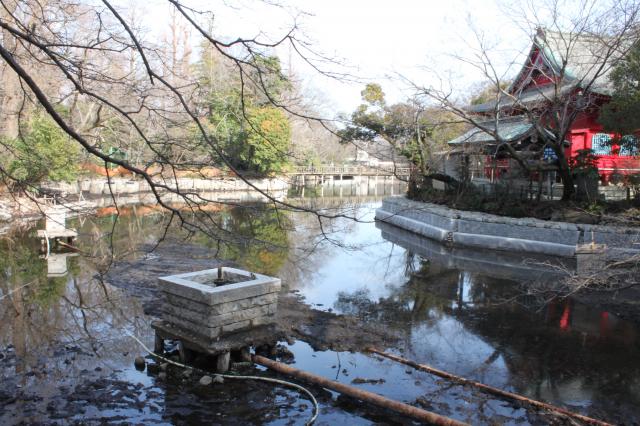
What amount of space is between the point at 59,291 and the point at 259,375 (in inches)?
223

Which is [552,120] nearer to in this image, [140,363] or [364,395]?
[364,395]

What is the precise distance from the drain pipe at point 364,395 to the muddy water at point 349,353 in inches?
7.3

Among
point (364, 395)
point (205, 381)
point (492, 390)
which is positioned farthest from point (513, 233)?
point (205, 381)

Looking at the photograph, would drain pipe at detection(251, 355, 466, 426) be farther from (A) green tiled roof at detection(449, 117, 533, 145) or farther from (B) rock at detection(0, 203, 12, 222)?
(B) rock at detection(0, 203, 12, 222)

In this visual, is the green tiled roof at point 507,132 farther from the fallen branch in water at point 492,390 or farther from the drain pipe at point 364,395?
the drain pipe at point 364,395

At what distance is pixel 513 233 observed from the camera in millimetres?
16000

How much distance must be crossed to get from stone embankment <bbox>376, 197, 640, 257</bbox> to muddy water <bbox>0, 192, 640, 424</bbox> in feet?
5.63

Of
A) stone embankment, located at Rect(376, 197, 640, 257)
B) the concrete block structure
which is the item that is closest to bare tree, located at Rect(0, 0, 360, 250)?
the concrete block structure

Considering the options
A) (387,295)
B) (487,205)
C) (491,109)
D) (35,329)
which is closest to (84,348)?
(35,329)

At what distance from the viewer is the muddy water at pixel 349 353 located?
18.2ft

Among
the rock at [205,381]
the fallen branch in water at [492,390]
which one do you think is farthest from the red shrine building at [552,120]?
the rock at [205,381]

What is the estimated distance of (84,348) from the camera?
23.6 feet

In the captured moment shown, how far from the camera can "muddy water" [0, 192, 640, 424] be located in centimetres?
554

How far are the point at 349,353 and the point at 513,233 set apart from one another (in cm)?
1018
